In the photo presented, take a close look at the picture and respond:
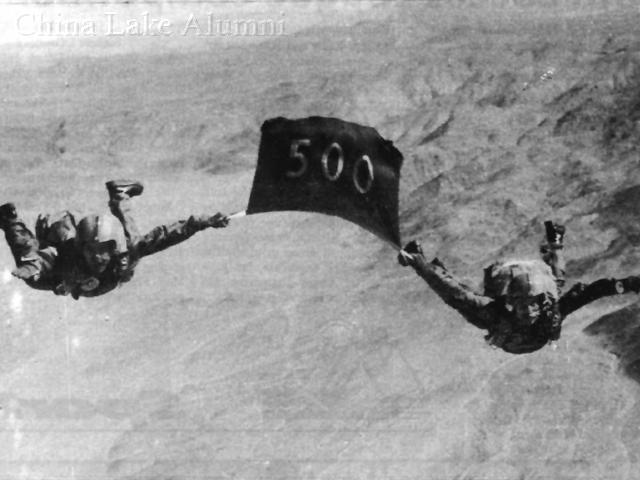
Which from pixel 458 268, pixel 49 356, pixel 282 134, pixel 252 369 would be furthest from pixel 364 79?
pixel 49 356

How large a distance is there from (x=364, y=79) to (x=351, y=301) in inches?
79.4

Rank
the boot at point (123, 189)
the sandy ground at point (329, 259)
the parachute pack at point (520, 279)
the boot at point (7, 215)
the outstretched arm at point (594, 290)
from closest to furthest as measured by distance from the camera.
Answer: the sandy ground at point (329, 259) → the parachute pack at point (520, 279) → the outstretched arm at point (594, 290) → the boot at point (7, 215) → the boot at point (123, 189)

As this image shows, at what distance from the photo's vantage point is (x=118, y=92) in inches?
528

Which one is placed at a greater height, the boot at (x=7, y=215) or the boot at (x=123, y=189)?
the boot at (x=123, y=189)

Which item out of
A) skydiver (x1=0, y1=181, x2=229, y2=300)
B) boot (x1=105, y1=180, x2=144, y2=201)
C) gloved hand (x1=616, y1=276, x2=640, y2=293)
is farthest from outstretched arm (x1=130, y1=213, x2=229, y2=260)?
gloved hand (x1=616, y1=276, x2=640, y2=293)

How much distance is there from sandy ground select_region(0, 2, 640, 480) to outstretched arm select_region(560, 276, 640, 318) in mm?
107

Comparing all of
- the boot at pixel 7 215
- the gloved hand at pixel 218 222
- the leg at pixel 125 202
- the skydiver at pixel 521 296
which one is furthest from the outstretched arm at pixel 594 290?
the boot at pixel 7 215

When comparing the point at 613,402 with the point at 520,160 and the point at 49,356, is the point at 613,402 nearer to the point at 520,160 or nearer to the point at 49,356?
the point at 520,160

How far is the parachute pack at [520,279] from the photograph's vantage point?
12.3 metres

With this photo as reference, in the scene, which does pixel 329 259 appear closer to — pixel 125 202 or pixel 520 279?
pixel 520 279

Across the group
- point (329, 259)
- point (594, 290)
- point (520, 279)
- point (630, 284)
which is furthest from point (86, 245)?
point (630, 284)

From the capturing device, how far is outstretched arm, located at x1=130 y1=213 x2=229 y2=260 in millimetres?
12742

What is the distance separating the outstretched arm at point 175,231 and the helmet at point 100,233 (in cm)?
18

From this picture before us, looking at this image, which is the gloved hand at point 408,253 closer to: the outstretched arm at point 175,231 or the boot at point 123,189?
the outstretched arm at point 175,231
